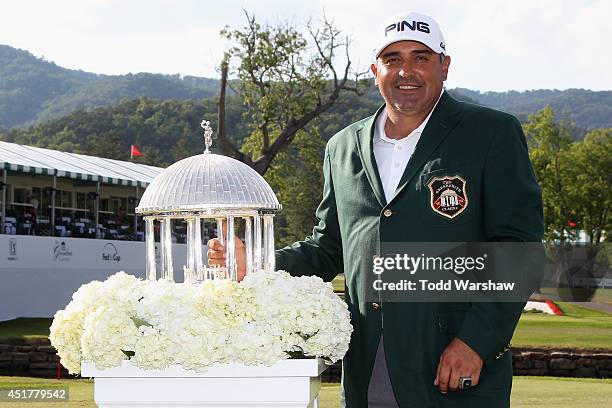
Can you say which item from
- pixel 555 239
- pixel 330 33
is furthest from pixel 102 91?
pixel 330 33

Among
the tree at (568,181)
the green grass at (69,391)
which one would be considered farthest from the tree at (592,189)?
the green grass at (69,391)

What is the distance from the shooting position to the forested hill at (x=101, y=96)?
140m

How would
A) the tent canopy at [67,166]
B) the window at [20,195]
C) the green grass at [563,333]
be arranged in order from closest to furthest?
the green grass at [563,333] < the tent canopy at [67,166] < the window at [20,195]

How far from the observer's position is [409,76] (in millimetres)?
3059

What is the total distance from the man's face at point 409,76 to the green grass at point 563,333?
16.0 m

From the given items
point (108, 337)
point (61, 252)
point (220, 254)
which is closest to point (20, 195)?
point (61, 252)

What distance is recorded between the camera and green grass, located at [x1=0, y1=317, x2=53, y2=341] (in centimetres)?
2060

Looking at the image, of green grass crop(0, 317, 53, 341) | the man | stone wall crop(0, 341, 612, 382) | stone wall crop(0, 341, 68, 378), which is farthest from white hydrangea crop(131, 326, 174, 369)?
green grass crop(0, 317, 53, 341)

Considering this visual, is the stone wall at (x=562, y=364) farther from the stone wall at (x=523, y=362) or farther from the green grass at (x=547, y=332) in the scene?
the green grass at (x=547, y=332)

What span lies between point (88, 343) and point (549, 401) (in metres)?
8.96

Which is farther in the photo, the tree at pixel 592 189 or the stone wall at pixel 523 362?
the tree at pixel 592 189

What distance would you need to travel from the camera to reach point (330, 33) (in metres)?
33.8

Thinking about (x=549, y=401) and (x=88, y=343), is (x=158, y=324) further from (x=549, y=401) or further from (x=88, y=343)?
(x=549, y=401)

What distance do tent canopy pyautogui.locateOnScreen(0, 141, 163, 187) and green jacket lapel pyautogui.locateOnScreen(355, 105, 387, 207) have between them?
24355 mm
